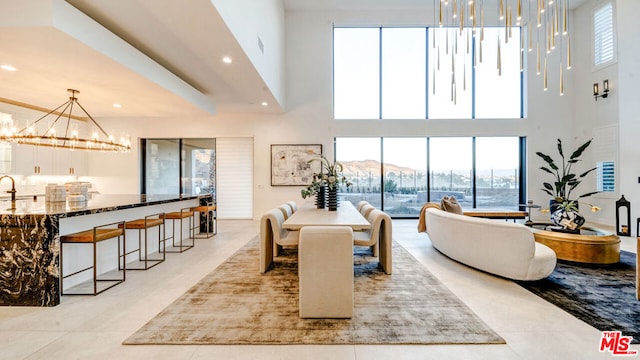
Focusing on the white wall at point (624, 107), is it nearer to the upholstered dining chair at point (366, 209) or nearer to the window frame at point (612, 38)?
the window frame at point (612, 38)

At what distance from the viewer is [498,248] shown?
3.30 m

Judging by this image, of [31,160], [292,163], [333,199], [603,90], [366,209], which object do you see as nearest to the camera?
[333,199]

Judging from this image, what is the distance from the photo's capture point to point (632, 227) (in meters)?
5.91

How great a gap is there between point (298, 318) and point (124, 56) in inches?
150

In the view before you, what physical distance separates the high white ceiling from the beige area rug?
2905 mm

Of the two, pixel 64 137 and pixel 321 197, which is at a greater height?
pixel 64 137

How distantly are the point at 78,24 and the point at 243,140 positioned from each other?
5103 mm

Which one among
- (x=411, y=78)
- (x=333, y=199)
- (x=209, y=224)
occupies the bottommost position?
(x=209, y=224)

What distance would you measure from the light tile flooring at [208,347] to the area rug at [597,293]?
0.57ft

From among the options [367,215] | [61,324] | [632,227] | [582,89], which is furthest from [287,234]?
[582,89]

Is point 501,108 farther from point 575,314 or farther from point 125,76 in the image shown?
point 125,76

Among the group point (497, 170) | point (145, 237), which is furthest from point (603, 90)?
point (145, 237)

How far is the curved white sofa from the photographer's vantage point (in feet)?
10.2

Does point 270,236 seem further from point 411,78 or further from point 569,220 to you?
point 411,78
